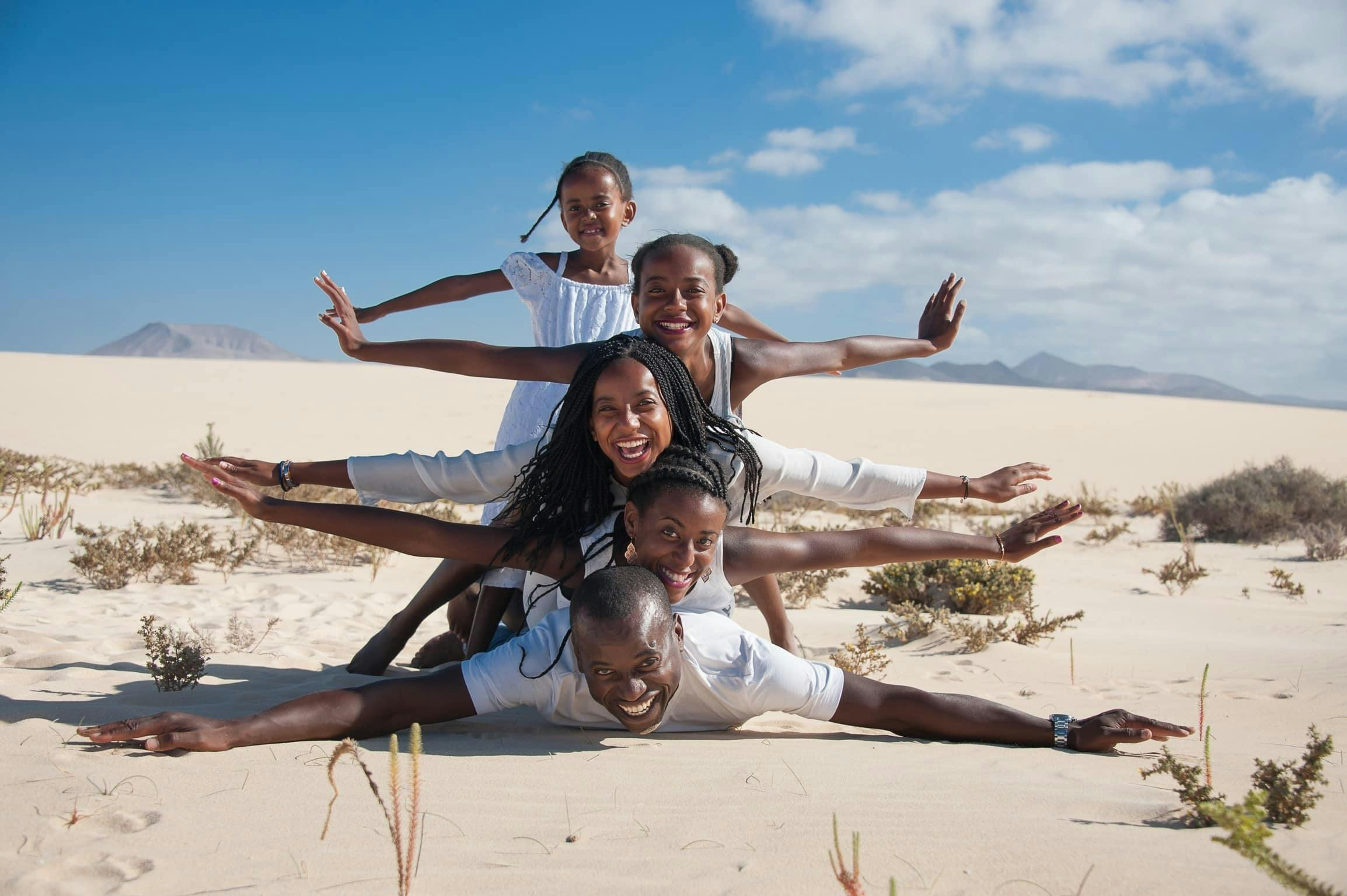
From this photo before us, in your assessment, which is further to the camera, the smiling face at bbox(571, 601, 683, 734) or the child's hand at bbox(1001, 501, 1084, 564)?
the child's hand at bbox(1001, 501, 1084, 564)

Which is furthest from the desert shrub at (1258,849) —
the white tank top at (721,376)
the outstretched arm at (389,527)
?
the white tank top at (721,376)

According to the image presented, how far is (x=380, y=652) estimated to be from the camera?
4516mm

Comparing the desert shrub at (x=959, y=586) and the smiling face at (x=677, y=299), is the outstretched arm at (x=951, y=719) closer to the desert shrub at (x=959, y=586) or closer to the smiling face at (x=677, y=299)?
the smiling face at (x=677, y=299)

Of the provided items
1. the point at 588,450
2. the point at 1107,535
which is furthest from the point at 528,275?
the point at 1107,535

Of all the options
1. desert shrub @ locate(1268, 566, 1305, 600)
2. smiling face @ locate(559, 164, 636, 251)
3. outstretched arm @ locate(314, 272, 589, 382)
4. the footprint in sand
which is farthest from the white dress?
desert shrub @ locate(1268, 566, 1305, 600)

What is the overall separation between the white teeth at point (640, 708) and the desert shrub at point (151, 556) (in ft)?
14.7

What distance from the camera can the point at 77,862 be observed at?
2139 mm

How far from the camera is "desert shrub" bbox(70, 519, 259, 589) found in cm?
618

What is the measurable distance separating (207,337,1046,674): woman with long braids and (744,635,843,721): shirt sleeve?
75 centimetres

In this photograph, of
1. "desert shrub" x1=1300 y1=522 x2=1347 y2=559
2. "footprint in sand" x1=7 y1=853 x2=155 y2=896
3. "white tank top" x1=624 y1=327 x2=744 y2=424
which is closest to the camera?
"footprint in sand" x1=7 y1=853 x2=155 y2=896

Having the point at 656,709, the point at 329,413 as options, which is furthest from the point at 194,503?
the point at 329,413

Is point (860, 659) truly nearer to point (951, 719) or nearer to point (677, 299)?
point (951, 719)

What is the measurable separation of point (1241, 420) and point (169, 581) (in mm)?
29053

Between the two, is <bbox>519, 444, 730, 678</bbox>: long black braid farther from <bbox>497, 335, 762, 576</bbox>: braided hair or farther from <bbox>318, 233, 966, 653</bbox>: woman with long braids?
<bbox>318, 233, 966, 653</bbox>: woman with long braids
